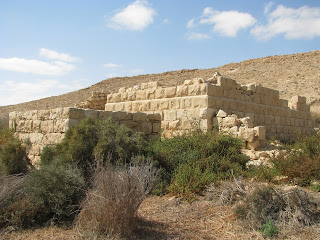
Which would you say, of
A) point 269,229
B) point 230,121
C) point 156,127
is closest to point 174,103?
point 156,127

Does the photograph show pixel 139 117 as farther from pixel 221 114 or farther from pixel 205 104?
pixel 221 114

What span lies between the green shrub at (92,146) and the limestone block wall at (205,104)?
89.9 inches

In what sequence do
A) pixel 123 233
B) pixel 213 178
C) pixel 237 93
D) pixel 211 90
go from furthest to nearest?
pixel 237 93, pixel 211 90, pixel 213 178, pixel 123 233

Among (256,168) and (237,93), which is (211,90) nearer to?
(237,93)

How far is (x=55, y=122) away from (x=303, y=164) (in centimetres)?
600

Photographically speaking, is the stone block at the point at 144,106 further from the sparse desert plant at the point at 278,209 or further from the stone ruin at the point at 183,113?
the sparse desert plant at the point at 278,209

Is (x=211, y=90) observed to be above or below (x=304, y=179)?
above

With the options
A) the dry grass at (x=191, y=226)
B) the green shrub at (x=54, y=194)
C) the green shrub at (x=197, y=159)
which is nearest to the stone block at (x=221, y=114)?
the green shrub at (x=197, y=159)

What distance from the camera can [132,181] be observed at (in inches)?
176

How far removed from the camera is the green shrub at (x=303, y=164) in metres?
6.45

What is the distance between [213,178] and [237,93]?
457 centimetres

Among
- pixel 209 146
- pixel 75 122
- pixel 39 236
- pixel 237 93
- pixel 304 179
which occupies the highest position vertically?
pixel 237 93

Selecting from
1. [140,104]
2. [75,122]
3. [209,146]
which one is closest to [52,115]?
[75,122]

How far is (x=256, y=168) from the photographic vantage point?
23.5 ft
